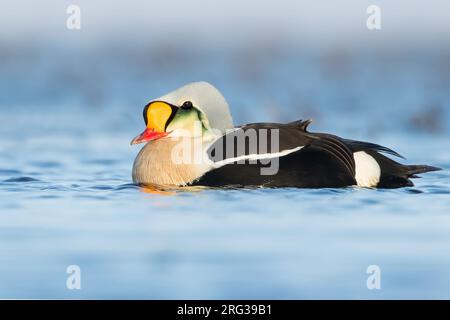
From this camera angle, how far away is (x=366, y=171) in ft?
30.7

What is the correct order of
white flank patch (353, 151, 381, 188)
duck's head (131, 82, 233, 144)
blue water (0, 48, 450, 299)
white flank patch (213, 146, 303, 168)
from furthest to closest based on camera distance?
1. duck's head (131, 82, 233, 144)
2. white flank patch (353, 151, 381, 188)
3. white flank patch (213, 146, 303, 168)
4. blue water (0, 48, 450, 299)

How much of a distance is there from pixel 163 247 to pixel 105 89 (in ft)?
29.0

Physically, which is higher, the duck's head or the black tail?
the duck's head

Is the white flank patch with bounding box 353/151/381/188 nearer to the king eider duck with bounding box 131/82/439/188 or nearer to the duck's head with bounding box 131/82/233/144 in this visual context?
the king eider duck with bounding box 131/82/439/188

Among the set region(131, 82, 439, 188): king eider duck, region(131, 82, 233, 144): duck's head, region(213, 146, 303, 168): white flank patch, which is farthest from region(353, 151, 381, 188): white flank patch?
region(131, 82, 233, 144): duck's head

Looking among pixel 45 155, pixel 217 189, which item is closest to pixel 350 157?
pixel 217 189

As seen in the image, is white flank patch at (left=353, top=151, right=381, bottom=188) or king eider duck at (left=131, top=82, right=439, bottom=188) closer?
king eider duck at (left=131, top=82, right=439, bottom=188)

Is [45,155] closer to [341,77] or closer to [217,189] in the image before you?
[217,189]

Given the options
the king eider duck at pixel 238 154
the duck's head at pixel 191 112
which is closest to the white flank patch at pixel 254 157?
the king eider duck at pixel 238 154

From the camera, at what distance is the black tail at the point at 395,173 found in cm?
936

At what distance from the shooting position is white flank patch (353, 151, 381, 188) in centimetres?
933

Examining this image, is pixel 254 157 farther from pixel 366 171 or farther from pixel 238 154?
pixel 366 171

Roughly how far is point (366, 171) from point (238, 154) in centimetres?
89

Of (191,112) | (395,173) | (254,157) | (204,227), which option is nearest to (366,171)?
(395,173)
